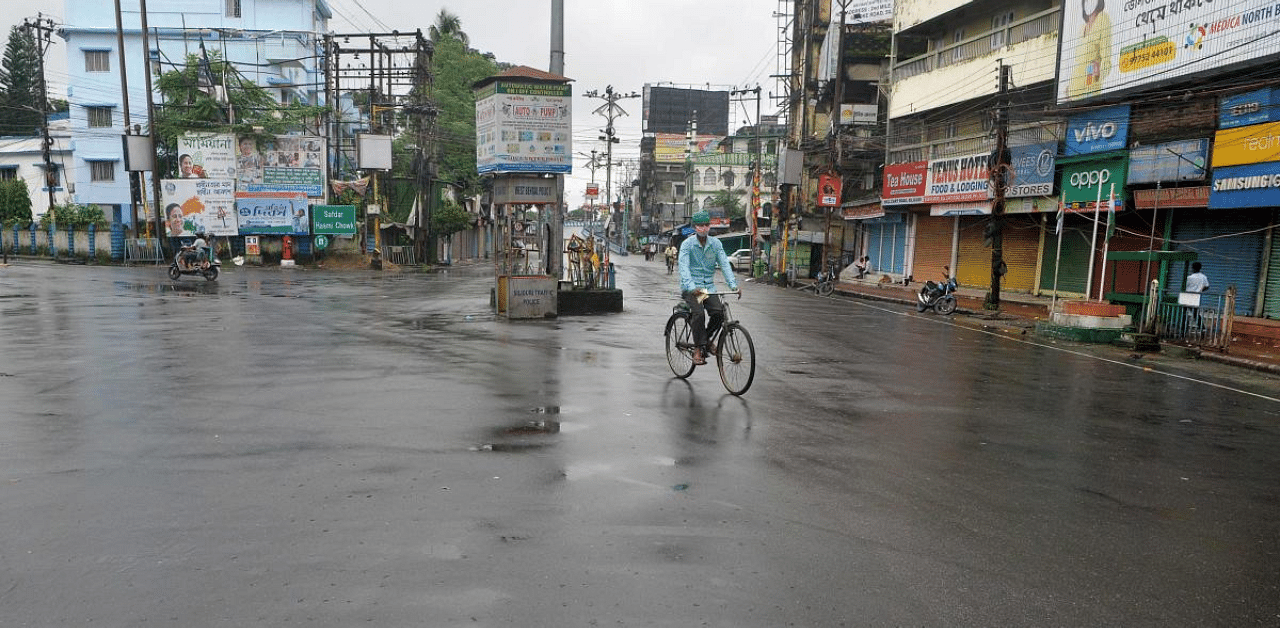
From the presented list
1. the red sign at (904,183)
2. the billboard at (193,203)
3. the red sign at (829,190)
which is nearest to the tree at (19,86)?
the billboard at (193,203)

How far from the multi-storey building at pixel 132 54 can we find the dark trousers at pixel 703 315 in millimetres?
44281

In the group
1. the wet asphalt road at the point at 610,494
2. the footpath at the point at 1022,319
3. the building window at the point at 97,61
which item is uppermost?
the building window at the point at 97,61

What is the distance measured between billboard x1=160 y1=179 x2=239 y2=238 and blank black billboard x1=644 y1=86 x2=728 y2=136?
74447 mm

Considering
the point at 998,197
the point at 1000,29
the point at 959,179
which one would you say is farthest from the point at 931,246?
the point at 998,197

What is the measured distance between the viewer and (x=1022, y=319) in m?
20.8

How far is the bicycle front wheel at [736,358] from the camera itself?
8.38m

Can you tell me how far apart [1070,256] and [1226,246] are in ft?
19.3

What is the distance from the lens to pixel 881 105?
42781 mm

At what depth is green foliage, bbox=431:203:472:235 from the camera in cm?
4634

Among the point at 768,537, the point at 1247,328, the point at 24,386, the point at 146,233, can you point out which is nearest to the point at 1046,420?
the point at 768,537

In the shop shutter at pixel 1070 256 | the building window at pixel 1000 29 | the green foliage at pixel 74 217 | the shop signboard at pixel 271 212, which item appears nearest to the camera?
the shop shutter at pixel 1070 256

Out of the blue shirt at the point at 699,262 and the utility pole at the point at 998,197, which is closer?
the blue shirt at the point at 699,262

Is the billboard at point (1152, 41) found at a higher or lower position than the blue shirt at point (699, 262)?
higher

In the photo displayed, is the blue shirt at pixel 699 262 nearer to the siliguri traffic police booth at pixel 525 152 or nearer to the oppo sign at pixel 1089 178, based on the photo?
the siliguri traffic police booth at pixel 525 152
